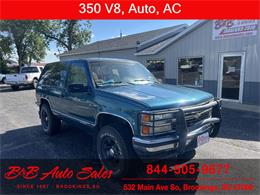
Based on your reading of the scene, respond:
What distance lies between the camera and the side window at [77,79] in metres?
3.89

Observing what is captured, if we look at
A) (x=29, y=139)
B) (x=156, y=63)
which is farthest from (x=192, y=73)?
(x=29, y=139)

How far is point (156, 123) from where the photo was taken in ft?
9.73

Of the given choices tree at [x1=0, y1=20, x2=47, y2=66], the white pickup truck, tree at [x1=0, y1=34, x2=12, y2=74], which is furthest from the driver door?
tree at [x1=0, y1=34, x2=12, y2=74]

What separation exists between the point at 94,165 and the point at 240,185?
Result: 240cm

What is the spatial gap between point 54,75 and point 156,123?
3473 millimetres

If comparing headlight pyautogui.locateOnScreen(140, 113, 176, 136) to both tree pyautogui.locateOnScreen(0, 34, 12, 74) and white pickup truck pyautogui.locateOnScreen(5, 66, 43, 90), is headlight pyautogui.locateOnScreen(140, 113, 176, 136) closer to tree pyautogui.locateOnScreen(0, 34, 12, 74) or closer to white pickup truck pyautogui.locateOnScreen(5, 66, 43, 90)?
white pickup truck pyautogui.locateOnScreen(5, 66, 43, 90)

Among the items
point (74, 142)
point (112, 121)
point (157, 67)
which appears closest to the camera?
point (112, 121)

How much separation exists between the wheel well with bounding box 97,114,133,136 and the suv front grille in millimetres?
882

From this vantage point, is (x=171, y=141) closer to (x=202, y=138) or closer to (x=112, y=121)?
(x=202, y=138)

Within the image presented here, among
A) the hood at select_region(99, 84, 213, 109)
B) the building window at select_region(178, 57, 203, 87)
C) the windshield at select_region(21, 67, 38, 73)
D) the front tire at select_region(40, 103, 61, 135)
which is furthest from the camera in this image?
the windshield at select_region(21, 67, 38, 73)

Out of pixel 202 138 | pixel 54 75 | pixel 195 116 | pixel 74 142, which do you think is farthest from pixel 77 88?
pixel 202 138

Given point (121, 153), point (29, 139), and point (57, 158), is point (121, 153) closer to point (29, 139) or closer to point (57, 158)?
point (57, 158)

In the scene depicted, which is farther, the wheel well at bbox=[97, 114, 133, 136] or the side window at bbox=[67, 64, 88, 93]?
the side window at bbox=[67, 64, 88, 93]

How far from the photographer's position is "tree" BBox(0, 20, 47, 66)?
32.6 m
